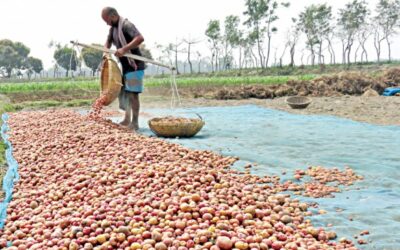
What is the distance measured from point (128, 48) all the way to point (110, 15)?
536 mm

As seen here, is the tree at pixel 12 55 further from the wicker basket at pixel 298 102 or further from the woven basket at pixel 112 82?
the woven basket at pixel 112 82

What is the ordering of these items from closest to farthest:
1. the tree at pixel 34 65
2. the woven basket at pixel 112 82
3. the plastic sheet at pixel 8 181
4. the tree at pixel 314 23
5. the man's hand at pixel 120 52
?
1. the plastic sheet at pixel 8 181
2. the man's hand at pixel 120 52
3. the woven basket at pixel 112 82
4. the tree at pixel 314 23
5. the tree at pixel 34 65

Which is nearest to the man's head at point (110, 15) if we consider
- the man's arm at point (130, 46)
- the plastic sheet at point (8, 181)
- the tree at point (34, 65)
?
the man's arm at point (130, 46)

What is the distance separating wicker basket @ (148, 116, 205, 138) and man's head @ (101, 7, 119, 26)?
1386 mm

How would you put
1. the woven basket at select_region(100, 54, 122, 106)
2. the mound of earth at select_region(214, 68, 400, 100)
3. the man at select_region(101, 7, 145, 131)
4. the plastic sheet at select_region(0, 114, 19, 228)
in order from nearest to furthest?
1. the plastic sheet at select_region(0, 114, 19, 228)
2. the man at select_region(101, 7, 145, 131)
3. the woven basket at select_region(100, 54, 122, 106)
4. the mound of earth at select_region(214, 68, 400, 100)

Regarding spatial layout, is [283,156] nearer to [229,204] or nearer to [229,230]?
[229,204]

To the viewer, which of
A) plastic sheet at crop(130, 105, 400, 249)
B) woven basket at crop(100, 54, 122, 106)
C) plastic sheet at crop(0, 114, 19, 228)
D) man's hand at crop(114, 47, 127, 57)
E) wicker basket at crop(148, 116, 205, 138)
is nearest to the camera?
plastic sheet at crop(130, 105, 400, 249)

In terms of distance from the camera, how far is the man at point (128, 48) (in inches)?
203

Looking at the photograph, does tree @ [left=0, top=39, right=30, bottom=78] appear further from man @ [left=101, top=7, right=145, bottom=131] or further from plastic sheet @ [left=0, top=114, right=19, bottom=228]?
plastic sheet @ [left=0, top=114, right=19, bottom=228]

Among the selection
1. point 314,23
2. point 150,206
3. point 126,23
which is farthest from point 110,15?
point 314,23

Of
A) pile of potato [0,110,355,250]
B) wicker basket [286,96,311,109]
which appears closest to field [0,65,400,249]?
pile of potato [0,110,355,250]

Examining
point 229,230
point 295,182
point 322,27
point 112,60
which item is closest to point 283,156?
point 295,182

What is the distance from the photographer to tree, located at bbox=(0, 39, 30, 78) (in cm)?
5900

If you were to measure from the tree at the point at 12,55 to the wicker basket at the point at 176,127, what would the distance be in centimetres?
6020
